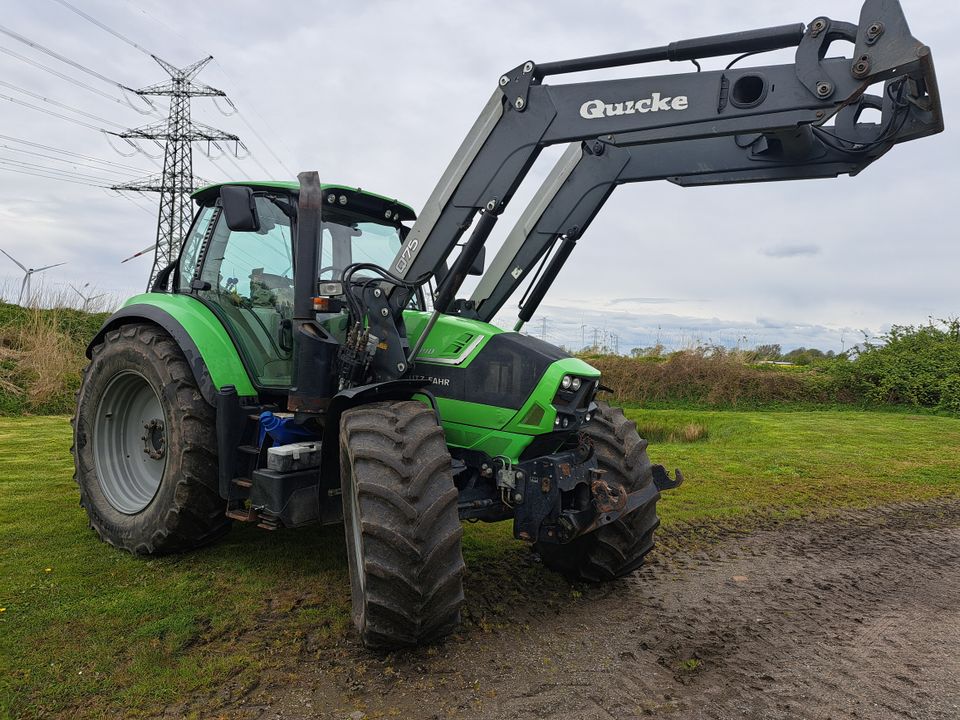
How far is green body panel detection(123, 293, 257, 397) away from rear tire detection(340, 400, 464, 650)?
145cm

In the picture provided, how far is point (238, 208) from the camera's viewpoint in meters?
3.94

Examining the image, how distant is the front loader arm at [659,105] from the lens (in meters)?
3.12

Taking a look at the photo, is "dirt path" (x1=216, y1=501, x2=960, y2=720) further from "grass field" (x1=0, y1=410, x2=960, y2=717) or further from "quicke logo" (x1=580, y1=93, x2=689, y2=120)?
"quicke logo" (x1=580, y1=93, x2=689, y2=120)

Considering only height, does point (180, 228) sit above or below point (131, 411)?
above

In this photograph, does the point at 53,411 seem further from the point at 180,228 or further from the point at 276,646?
the point at 180,228

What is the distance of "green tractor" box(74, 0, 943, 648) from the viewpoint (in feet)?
10.5

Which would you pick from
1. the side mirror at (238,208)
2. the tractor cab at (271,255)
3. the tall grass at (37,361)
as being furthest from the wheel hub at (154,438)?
A: the tall grass at (37,361)

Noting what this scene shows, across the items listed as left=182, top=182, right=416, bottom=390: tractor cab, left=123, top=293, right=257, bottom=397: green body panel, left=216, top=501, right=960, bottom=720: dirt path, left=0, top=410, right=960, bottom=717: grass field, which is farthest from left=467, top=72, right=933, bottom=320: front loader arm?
left=216, top=501, right=960, bottom=720: dirt path

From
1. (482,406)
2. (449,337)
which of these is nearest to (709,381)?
(449,337)

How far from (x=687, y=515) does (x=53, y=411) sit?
393 inches

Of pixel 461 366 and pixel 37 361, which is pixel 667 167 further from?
pixel 37 361

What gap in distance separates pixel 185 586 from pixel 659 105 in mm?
3766

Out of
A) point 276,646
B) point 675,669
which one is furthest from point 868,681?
point 276,646

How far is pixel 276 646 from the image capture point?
348 cm
